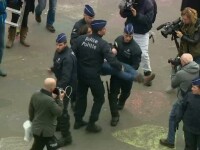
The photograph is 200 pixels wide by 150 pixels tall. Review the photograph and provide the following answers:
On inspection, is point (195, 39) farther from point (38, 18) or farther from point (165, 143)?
point (38, 18)

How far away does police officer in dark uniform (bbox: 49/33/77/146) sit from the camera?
7.43m

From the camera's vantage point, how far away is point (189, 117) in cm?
698

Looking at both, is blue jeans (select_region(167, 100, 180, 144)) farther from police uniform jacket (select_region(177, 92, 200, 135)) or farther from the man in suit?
the man in suit

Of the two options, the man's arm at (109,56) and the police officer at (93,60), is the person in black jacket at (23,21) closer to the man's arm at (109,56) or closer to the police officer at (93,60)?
the police officer at (93,60)

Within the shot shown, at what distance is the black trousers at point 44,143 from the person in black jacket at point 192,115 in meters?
1.88

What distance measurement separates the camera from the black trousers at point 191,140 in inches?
281

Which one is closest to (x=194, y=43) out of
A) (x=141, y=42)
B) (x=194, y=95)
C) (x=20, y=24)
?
(x=141, y=42)

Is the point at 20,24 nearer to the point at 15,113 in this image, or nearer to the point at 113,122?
the point at 15,113

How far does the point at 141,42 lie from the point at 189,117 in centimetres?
289

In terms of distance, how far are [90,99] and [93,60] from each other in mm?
1656

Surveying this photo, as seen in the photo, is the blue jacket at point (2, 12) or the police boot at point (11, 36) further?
the police boot at point (11, 36)

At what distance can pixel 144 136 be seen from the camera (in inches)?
324

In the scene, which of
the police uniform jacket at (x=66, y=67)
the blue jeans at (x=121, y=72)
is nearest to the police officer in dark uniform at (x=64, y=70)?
the police uniform jacket at (x=66, y=67)

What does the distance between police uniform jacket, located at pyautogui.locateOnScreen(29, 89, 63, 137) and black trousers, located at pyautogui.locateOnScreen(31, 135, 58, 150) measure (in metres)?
0.14
